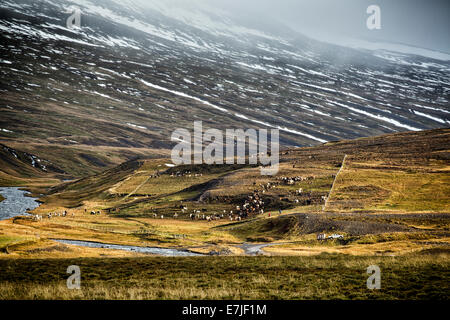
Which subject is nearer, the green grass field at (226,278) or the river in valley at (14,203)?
the green grass field at (226,278)

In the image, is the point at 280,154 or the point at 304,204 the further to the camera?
the point at 280,154

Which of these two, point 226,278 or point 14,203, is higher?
point 226,278

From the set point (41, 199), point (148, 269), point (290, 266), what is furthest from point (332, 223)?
point (41, 199)

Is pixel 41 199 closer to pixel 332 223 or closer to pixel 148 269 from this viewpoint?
pixel 332 223

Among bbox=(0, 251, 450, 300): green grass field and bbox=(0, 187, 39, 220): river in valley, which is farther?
bbox=(0, 187, 39, 220): river in valley

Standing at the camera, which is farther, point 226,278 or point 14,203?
point 14,203

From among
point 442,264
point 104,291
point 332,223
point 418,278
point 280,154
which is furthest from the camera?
point 280,154

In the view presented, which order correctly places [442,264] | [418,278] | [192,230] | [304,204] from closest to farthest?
[418,278] → [442,264] → [192,230] → [304,204]

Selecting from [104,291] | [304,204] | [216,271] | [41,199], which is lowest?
[41,199]

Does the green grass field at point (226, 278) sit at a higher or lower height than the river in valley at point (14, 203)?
higher

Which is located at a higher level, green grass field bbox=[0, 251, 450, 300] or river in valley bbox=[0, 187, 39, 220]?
green grass field bbox=[0, 251, 450, 300]

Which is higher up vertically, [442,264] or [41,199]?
[442,264]
